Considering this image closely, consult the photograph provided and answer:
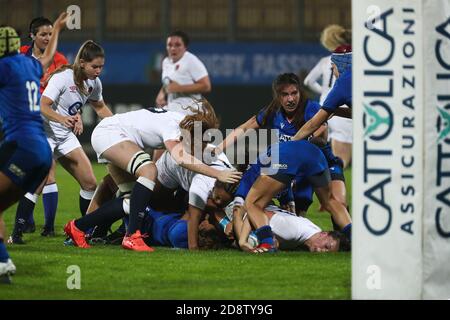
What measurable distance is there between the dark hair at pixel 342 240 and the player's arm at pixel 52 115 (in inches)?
101

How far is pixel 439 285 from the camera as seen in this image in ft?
21.0

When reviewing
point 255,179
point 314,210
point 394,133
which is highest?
point 394,133

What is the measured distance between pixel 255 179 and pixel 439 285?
121 inches

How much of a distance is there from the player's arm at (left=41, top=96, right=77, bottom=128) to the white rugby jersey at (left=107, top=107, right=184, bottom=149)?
0.32 metres

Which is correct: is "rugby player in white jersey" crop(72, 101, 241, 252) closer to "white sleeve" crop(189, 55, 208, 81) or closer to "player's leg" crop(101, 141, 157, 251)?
"player's leg" crop(101, 141, 157, 251)

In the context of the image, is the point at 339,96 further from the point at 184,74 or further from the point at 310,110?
the point at 184,74

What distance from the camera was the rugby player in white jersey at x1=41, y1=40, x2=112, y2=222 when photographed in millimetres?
10055

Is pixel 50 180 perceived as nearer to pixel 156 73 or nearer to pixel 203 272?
pixel 203 272

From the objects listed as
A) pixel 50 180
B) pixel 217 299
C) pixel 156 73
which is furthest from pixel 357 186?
pixel 156 73

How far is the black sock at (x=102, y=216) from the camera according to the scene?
9305 mm

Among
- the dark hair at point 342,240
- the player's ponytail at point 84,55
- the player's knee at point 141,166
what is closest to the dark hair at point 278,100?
the dark hair at point 342,240

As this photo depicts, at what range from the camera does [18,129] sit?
7.50 m

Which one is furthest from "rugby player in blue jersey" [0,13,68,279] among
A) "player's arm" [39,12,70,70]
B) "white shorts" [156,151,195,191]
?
"white shorts" [156,151,195,191]

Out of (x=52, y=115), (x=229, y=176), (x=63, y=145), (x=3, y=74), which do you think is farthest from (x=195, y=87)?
(x=3, y=74)
